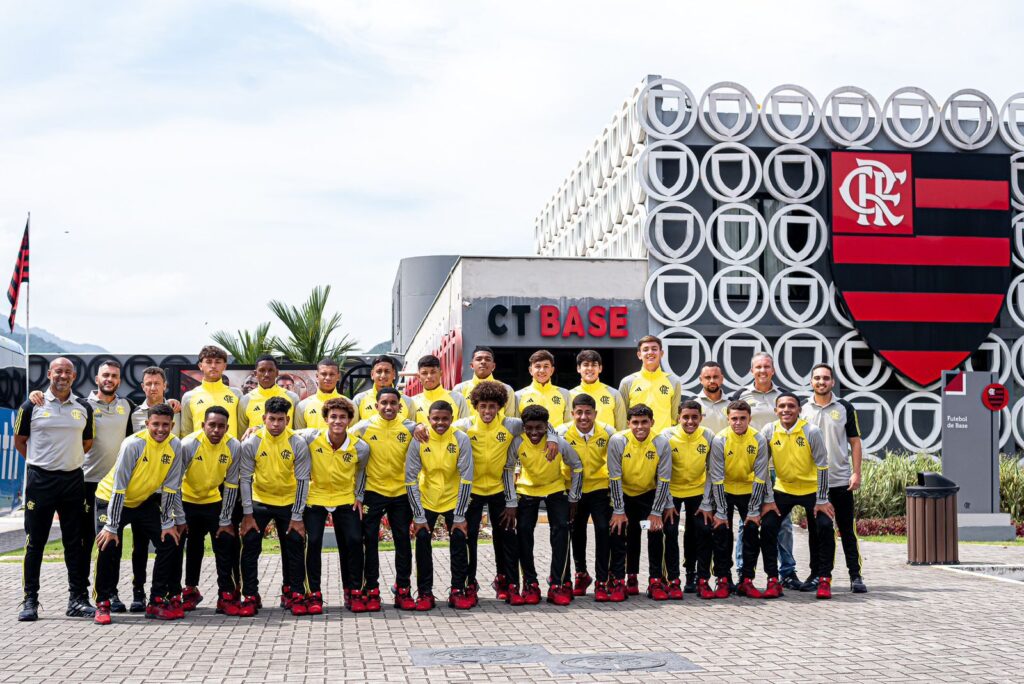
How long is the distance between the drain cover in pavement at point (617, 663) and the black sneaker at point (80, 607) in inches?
156

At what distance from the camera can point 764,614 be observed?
8.96m

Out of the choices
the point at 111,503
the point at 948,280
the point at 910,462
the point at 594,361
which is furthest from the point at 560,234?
the point at 111,503

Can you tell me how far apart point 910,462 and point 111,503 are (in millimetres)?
14561

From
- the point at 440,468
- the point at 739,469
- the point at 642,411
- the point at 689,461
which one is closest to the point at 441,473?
the point at 440,468

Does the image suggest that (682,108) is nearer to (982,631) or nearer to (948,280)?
(948,280)

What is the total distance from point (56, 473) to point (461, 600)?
3.30 m

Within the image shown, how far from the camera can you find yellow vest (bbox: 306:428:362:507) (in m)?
9.27

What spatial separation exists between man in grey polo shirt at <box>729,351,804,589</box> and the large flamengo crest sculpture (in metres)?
13.2

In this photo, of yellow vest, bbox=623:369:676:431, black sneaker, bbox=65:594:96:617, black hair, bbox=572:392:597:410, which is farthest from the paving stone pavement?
yellow vest, bbox=623:369:676:431

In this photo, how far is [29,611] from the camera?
8883mm

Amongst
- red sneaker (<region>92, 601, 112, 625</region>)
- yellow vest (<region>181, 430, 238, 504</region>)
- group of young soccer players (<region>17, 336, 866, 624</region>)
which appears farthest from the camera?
yellow vest (<region>181, 430, 238, 504</region>)

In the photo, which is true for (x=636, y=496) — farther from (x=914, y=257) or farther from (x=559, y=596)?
(x=914, y=257)

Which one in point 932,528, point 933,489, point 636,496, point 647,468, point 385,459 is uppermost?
point 385,459

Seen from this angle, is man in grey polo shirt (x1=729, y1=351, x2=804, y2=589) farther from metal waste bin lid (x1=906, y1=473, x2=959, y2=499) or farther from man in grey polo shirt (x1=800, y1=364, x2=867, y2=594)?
metal waste bin lid (x1=906, y1=473, x2=959, y2=499)
